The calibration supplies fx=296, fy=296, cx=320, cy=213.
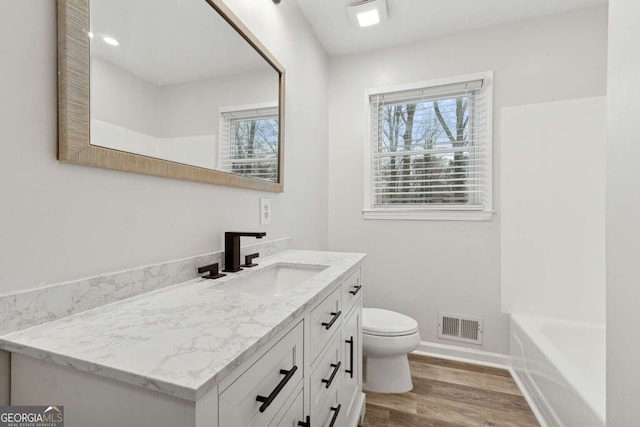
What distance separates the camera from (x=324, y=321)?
1.03 metres

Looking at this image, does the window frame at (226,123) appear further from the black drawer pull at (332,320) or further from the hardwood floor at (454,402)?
the hardwood floor at (454,402)

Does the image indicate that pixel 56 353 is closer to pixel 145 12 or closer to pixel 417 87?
pixel 145 12

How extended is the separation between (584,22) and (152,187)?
2.88 meters

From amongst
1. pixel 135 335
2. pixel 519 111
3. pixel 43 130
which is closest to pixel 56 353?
pixel 135 335

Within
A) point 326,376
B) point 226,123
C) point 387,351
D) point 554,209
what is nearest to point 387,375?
point 387,351

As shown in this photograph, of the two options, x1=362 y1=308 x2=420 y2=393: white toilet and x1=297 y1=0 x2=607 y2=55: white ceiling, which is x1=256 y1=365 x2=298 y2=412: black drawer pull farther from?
x1=297 y1=0 x2=607 y2=55: white ceiling

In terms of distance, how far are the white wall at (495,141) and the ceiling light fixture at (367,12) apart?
420mm

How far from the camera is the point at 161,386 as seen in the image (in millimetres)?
446

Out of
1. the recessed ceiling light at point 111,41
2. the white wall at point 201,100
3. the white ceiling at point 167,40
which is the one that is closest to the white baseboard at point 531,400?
the white wall at point 201,100

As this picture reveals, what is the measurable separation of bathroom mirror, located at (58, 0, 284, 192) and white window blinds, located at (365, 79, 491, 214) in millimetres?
1261

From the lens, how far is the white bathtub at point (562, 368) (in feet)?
4.26

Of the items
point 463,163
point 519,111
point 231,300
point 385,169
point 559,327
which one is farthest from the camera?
point 385,169

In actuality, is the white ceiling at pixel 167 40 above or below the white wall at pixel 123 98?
above

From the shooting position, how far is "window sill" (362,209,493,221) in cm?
226
